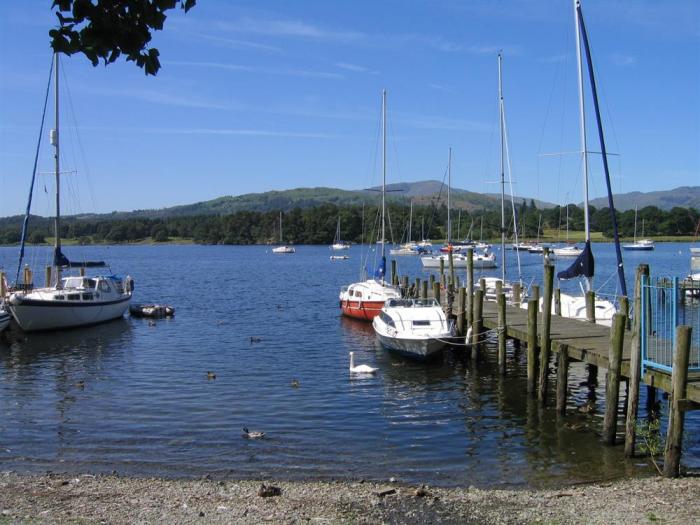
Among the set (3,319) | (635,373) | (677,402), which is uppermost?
(635,373)

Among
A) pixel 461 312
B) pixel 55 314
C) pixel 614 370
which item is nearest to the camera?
pixel 614 370

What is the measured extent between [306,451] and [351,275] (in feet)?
241

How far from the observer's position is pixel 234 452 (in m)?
17.2

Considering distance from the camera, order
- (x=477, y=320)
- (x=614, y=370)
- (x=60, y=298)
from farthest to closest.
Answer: (x=60, y=298)
(x=477, y=320)
(x=614, y=370)

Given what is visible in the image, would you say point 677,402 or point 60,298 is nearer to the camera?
point 677,402

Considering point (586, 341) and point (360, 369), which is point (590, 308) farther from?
point (360, 369)

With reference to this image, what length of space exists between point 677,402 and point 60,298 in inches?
1285

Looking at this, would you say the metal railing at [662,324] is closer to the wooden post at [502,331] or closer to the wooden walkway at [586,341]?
the wooden walkway at [586,341]

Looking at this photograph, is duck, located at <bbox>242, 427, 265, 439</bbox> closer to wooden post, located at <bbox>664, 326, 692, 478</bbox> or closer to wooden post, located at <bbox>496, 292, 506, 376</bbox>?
wooden post, located at <bbox>664, 326, 692, 478</bbox>

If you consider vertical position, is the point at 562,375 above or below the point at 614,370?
below

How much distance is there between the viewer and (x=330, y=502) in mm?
12820

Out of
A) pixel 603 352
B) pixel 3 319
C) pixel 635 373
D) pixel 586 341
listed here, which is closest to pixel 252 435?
pixel 635 373

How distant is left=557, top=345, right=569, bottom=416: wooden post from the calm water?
1.70 feet

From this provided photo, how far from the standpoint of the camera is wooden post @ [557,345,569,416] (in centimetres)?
1959
